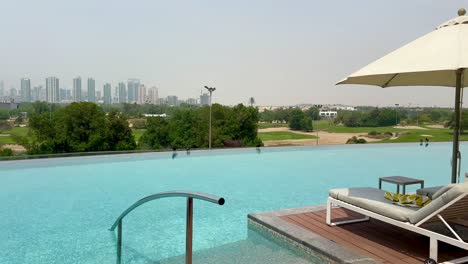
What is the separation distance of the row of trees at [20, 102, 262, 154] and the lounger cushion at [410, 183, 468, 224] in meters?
18.2

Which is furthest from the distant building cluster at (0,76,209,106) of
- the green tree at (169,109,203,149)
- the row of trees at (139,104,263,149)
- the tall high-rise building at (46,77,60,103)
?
the row of trees at (139,104,263,149)

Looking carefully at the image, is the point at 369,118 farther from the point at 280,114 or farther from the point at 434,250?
the point at 434,250

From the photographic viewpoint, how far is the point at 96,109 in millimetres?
25844

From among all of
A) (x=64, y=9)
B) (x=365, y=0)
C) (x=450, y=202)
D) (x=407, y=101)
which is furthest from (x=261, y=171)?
(x=407, y=101)

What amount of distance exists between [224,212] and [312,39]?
12471mm

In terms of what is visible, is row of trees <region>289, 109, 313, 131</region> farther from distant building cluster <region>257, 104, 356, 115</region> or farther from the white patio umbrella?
the white patio umbrella

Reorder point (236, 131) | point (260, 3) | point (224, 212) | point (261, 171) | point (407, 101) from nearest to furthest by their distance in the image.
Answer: point (224, 212), point (261, 171), point (260, 3), point (407, 101), point (236, 131)

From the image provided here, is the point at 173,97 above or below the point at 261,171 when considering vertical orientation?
above

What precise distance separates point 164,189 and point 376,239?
4.58 m

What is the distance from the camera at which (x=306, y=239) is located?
3568 mm

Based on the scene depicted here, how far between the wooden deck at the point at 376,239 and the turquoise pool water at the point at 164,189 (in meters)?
0.54

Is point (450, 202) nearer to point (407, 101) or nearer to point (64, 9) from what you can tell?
point (64, 9)

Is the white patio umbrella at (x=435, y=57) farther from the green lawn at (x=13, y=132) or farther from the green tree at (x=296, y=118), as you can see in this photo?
the green tree at (x=296, y=118)

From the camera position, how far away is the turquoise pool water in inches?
153
